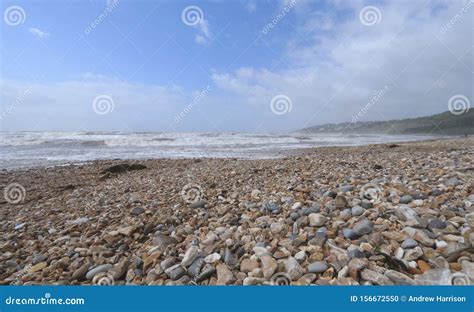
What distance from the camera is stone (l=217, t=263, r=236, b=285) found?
237 centimetres

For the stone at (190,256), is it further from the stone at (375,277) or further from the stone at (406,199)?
the stone at (406,199)

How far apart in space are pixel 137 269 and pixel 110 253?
0.54 metres

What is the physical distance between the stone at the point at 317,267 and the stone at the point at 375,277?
298 millimetres

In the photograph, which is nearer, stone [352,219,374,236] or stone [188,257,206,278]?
stone [188,257,206,278]

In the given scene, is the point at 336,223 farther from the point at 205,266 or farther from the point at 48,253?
the point at 48,253

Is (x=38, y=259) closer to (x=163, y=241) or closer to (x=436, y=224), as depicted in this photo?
(x=163, y=241)

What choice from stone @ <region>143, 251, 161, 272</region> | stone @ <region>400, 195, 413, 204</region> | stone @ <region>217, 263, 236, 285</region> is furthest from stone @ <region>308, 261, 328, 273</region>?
stone @ <region>400, 195, 413, 204</region>

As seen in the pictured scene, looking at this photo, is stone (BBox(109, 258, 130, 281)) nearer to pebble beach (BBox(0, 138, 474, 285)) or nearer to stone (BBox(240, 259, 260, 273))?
pebble beach (BBox(0, 138, 474, 285))

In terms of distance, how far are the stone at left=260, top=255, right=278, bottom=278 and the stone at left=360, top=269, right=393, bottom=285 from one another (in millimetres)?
737

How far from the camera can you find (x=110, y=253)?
3.03 metres

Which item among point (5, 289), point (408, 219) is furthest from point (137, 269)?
point (408, 219)

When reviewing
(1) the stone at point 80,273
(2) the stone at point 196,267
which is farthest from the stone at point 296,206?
(1) the stone at point 80,273

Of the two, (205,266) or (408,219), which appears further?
(408,219)

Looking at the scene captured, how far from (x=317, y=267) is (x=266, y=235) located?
2.60 feet
